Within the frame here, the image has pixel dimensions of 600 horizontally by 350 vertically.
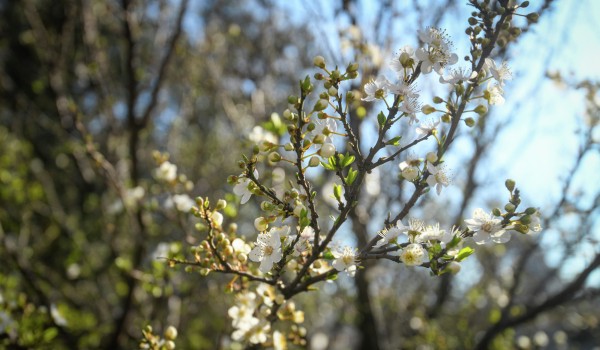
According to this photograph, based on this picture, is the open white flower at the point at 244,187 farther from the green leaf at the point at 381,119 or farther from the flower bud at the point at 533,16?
the flower bud at the point at 533,16

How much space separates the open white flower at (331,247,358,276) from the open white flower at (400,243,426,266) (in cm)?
13

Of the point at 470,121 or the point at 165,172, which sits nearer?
the point at 470,121

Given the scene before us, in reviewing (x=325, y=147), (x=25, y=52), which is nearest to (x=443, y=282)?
(x=325, y=147)

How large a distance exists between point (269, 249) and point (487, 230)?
1.99 feet

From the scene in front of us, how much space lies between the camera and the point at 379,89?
130 centimetres

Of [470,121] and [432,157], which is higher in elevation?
[470,121]

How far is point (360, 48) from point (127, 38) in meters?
1.48

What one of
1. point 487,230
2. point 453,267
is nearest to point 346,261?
point 453,267

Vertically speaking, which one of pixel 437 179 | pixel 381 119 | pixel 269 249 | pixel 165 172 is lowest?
pixel 269 249

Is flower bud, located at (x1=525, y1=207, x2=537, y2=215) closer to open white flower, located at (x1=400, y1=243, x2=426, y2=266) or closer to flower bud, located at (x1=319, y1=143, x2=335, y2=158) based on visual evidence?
open white flower, located at (x1=400, y1=243, x2=426, y2=266)

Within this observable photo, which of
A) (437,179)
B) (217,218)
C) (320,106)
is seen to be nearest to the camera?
(320,106)

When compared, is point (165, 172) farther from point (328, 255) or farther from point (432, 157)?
point (432, 157)

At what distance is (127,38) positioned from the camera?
9.97 ft

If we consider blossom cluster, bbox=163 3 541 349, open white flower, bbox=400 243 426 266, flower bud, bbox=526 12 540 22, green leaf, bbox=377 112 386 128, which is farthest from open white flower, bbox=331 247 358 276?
flower bud, bbox=526 12 540 22
